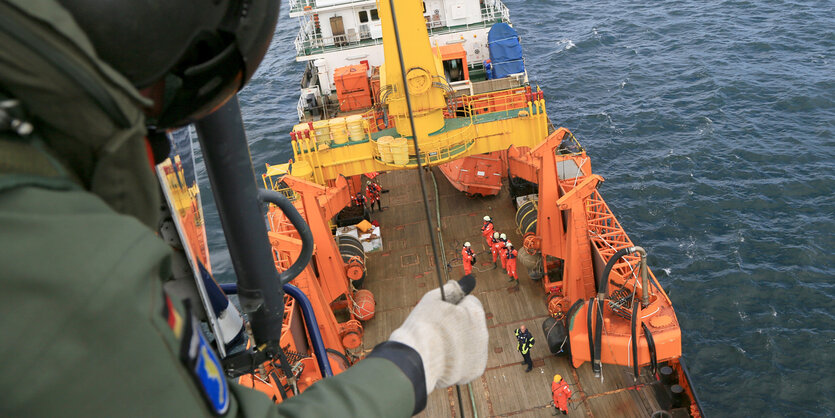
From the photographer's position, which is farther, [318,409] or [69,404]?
[318,409]

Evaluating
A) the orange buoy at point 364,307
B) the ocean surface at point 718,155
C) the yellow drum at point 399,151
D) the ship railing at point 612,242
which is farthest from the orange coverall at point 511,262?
the ocean surface at point 718,155

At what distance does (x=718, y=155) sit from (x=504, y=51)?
12.9 metres

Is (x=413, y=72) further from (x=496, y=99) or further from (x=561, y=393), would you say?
(x=561, y=393)

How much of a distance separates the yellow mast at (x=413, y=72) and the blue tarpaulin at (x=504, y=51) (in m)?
10.2

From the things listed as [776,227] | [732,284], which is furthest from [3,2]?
[776,227]

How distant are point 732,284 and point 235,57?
24.6 meters

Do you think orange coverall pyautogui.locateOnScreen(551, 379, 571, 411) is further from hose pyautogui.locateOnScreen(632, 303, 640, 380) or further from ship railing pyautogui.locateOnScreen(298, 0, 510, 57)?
ship railing pyautogui.locateOnScreen(298, 0, 510, 57)

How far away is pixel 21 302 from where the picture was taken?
116 centimetres

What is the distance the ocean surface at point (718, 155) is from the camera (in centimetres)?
2019

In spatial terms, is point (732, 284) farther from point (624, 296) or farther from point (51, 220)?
point (51, 220)

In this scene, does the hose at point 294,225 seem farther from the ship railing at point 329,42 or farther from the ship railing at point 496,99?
the ship railing at point 329,42

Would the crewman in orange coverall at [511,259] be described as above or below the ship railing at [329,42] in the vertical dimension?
below

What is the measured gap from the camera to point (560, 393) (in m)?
13.5

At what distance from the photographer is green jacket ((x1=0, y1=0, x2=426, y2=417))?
3.84ft
